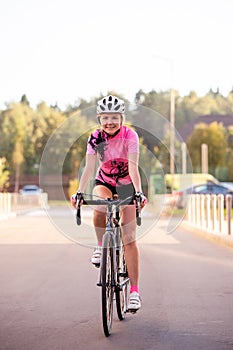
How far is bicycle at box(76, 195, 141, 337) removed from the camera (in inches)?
279

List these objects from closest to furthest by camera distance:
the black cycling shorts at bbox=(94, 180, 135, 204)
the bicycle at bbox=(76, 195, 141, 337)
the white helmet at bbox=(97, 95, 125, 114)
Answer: the bicycle at bbox=(76, 195, 141, 337), the white helmet at bbox=(97, 95, 125, 114), the black cycling shorts at bbox=(94, 180, 135, 204)

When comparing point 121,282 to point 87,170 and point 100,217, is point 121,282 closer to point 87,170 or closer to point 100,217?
point 100,217

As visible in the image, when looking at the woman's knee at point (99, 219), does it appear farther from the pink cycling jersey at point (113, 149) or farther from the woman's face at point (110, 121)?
the woman's face at point (110, 121)

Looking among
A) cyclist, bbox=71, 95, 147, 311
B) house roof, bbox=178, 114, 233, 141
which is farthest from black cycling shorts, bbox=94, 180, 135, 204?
house roof, bbox=178, 114, 233, 141

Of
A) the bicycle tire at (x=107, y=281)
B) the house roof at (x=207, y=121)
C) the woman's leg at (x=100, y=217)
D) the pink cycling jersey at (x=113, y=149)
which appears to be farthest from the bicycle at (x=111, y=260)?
the house roof at (x=207, y=121)

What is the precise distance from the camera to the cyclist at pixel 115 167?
25.0 ft

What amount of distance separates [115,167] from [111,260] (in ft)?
2.79

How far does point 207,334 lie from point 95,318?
1275 mm

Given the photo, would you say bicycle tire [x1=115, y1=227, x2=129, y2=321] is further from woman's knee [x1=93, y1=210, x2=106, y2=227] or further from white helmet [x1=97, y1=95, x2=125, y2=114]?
white helmet [x1=97, y1=95, x2=125, y2=114]

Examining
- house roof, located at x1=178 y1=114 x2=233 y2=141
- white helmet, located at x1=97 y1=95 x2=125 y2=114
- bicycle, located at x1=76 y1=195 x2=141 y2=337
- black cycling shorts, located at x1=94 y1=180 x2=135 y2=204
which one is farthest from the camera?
house roof, located at x1=178 y1=114 x2=233 y2=141

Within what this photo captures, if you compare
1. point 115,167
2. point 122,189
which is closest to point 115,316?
point 122,189

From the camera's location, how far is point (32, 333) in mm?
7203

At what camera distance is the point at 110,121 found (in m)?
7.61

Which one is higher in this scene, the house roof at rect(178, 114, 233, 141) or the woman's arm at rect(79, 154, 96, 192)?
the house roof at rect(178, 114, 233, 141)
